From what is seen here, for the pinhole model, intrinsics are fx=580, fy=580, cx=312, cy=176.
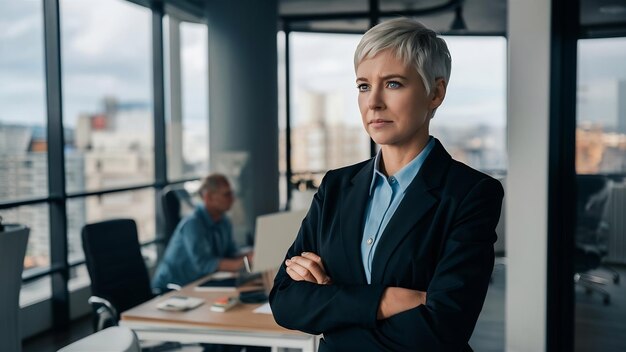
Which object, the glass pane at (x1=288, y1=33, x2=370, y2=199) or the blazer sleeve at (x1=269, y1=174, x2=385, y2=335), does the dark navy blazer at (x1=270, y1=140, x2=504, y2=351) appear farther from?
the glass pane at (x1=288, y1=33, x2=370, y2=199)

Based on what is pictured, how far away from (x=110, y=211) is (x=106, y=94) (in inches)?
50.4

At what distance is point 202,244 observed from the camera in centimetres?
406

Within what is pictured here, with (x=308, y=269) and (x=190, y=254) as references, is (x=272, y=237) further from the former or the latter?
(x=308, y=269)

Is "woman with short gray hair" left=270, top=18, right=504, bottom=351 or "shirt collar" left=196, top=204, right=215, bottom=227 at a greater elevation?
"woman with short gray hair" left=270, top=18, right=504, bottom=351

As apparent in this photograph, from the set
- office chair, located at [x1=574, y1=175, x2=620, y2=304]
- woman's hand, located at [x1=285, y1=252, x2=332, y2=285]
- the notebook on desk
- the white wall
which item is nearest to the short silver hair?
woman's hand, located at [x1=285, y1=252, x2=332, y2=285]

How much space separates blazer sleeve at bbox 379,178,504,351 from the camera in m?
1.29

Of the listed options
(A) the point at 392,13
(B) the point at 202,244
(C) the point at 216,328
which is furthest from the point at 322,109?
(C) the point at 216,328

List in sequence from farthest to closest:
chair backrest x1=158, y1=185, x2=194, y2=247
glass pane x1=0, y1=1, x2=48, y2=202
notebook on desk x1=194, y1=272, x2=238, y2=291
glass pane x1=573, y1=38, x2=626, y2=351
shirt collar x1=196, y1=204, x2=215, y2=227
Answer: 1. chair backrest x1=158, y1=185, x2=194, y2=247
2. glass pane x1=0, y1=1, x2=48, y2=202
3. shirt collar x1=196, y1=204, x2=215, y2=227
4. glass pane x1=573, y1=38, x2=626, y2=351
5. notebook on desk x1=194, y1=272, x2=238, y2=291

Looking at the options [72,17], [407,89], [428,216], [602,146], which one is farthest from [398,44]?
[72,17]

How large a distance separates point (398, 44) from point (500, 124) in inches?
229

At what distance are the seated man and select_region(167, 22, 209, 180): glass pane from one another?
2857 mm

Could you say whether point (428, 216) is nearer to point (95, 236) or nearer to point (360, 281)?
point (360, 281)

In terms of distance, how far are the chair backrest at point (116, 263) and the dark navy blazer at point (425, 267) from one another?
2205mm

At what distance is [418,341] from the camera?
1.30m
